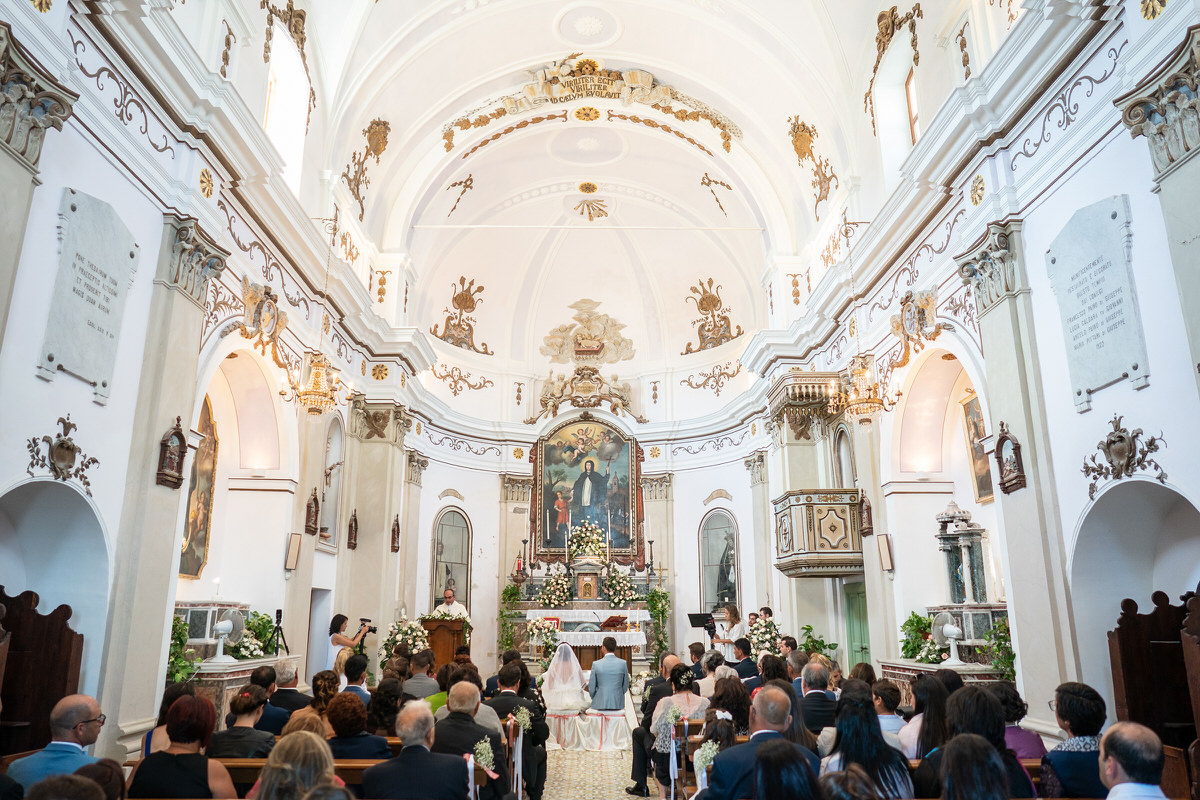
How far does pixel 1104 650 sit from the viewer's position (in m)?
7.08

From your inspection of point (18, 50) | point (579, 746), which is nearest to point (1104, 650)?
point (579, 746)

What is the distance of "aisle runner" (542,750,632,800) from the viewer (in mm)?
8586

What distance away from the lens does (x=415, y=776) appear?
13.6 ft

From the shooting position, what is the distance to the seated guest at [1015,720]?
4.85 m

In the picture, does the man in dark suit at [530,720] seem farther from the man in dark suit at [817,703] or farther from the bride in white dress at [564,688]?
the bride in white dress at [564,688]

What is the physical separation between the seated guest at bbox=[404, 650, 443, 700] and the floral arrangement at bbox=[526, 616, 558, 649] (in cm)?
754

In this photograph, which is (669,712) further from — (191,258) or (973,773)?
(191,258)

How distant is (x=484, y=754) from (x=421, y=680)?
8.00 feet

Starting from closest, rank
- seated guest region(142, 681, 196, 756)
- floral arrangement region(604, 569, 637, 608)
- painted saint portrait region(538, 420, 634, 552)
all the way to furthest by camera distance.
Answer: seated guest region(142, 681, 196, 756) → floral arrangement region(604, 569, 637, 608) → painted saint portrait region(538, 420, 634, 552)

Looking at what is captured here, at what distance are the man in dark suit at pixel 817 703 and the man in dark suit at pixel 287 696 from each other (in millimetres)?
3746

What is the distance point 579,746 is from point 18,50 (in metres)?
9.49

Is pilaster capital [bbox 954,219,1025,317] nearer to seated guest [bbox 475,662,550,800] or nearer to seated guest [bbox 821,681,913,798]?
seated guest [bbox 821,681,913,798]

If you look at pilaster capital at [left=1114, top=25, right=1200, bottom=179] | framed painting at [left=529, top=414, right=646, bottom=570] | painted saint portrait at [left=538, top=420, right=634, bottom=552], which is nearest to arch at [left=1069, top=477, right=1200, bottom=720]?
pilaster capital at [left=1114, top=25, right=1200, bottom=179]

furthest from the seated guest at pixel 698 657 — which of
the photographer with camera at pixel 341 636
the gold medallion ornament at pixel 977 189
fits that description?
the gold medallion ornament at pixel 977 189
